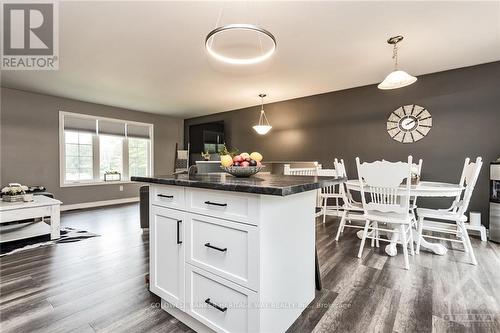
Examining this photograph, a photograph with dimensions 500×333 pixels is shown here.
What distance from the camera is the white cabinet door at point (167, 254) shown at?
4.93ft

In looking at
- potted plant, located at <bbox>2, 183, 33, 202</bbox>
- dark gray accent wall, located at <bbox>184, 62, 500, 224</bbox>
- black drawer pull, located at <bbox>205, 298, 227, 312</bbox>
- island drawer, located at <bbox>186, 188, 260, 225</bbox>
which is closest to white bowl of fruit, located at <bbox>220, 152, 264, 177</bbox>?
island drawer, located at <bbox>186, 188, 260, 225</bbox>

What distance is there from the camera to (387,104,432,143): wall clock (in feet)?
12.7

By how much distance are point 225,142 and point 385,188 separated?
4690 mm

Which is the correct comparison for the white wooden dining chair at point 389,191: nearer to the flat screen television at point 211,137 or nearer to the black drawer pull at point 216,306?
the black drawer pull at point 216,306

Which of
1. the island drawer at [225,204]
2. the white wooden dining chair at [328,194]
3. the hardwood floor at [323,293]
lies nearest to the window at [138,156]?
the hardwood floor at [323,293]

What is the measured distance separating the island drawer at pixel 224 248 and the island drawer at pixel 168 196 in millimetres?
119

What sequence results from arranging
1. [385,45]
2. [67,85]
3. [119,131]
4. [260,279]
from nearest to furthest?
[260,279], [385,45], [67,85], [119,131]

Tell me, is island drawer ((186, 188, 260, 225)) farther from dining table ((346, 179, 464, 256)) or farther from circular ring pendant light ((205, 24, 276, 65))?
dining table ((346, 179, 464, 256))

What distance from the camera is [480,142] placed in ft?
11.4

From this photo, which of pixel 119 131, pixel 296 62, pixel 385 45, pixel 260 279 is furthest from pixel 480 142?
pixel 119 131

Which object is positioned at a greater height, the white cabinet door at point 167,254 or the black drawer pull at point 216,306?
the white cabinet door at point 167,254

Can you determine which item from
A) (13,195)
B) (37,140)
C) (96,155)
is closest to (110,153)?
(96,155)

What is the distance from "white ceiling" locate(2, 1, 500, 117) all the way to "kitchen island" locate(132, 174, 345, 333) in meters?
1.74

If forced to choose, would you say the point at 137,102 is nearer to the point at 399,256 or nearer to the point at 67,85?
the point at 67,85
